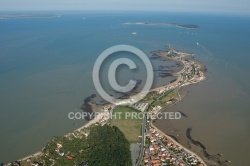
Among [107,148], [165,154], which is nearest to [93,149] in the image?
[107,148]

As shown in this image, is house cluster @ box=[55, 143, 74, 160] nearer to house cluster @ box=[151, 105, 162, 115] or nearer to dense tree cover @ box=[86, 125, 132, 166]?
dense tree cover @ box=[86, 125, 132, 166]

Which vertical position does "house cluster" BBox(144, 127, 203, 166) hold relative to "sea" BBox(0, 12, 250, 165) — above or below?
below

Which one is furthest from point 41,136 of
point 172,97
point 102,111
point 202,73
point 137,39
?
point 137,39

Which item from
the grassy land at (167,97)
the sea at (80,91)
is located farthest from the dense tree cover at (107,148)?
the grassy land at (167,97)

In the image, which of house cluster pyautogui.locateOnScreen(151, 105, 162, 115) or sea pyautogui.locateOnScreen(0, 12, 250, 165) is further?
house cluster pyautogui.locateOnScreen(151, 105, 162, 115)

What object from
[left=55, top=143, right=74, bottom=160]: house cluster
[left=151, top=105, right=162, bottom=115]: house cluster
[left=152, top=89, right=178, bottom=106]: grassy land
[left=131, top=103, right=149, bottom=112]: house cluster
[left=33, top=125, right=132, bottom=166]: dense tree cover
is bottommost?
[left=55, top=143, right=74, bottom=160]: house cluster

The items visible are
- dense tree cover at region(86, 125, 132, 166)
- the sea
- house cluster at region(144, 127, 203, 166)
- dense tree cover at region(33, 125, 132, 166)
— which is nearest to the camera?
dense tree cover at region(86, 125, 132, 166)

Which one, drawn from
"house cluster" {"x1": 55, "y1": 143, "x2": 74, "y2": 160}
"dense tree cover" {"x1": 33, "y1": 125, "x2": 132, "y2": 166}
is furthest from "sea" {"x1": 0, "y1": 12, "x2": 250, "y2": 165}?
"dense tree cover" {"x1": 33, "y1": 125, "x2": 132, "y2": 166}
